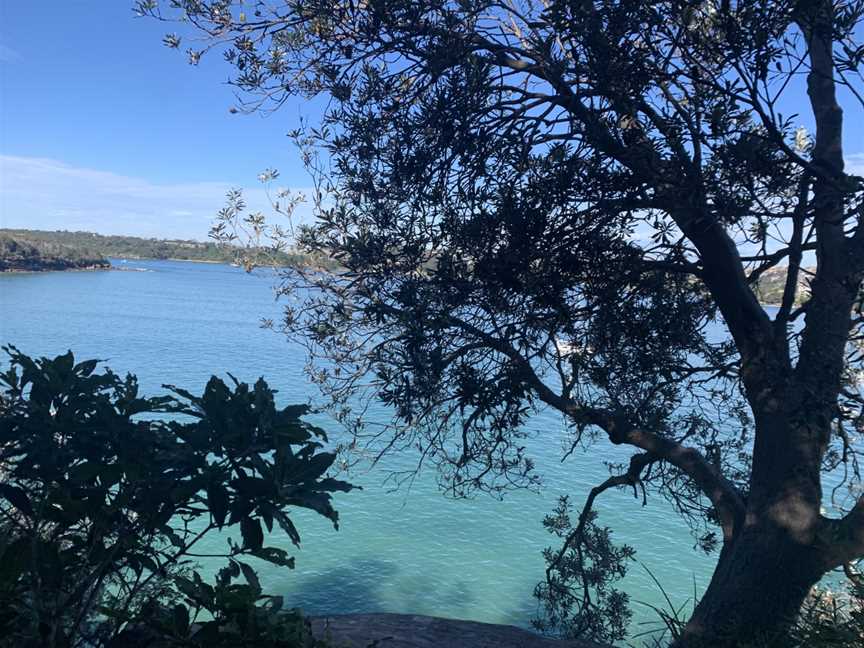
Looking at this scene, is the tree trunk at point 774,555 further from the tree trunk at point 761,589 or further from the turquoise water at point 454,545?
the turquoise water at point 454,545

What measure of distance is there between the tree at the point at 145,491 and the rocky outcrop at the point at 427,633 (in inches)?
91.4

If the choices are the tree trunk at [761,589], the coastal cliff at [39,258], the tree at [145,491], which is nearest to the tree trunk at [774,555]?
the tree trunk at [761,589]

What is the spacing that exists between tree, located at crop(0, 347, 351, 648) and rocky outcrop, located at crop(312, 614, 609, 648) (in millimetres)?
2321

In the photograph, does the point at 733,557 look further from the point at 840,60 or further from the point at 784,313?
the point at 840,60

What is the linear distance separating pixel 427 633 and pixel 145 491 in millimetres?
3674

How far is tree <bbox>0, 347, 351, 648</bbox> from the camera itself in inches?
113

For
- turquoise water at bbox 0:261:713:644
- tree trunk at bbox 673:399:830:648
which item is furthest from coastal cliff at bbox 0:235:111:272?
tree trunk at bbox 673:399:830:648

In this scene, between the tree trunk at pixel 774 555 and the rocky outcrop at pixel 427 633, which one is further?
the rocky outcrop at pixel 427 633

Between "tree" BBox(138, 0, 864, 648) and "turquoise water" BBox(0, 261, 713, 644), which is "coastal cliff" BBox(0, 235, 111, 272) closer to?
"turquoise water" BBox(0, 261, 713, 644)

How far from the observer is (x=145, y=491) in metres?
3.00

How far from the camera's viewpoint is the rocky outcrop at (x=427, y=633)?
5.40 m

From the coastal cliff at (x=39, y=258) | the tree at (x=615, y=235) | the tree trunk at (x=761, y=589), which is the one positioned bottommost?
the coastal cliff at (x=39, y=258)

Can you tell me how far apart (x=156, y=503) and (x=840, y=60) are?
5171 mm

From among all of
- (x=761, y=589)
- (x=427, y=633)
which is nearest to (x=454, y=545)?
(x=427, y=633)
